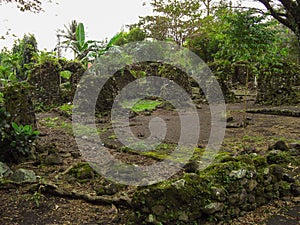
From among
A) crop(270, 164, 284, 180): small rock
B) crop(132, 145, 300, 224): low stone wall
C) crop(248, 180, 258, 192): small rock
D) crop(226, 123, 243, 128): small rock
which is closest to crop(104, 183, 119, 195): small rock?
crop(132, 145, 300, 224): low stone wall

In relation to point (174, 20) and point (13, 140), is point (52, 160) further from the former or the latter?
point (174, 20)

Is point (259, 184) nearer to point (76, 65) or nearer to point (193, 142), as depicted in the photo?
point (193, 142)

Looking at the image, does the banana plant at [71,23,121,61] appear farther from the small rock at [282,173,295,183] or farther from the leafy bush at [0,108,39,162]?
the small rock at [282,173,295,183]

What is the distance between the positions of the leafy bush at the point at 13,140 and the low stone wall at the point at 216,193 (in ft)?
8.40

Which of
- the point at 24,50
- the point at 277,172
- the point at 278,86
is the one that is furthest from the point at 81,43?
the point at 277,172

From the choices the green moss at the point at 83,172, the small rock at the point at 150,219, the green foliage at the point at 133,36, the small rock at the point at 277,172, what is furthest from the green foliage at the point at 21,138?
the green foliage at the point at 133,36

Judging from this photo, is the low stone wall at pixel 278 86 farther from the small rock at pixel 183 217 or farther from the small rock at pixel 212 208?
the small rock at pixel 183 217

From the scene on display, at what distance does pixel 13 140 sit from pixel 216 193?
3.12 m

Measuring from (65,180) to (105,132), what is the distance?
3343mm

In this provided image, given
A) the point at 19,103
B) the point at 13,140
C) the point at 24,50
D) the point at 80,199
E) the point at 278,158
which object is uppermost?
the point at 24,50

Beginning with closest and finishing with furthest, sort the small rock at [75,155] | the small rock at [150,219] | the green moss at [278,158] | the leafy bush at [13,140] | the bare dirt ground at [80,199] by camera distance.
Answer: the small rock at [150,219] < the bare dirt ground at [80,199] < the green moss at [278,158] < the leafy bush at [13,140] < the small rock at [75,155]

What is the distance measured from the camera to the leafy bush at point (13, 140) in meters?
4.68

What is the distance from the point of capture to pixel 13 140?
15.6ft

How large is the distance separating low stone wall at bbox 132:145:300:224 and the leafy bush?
2559mm
